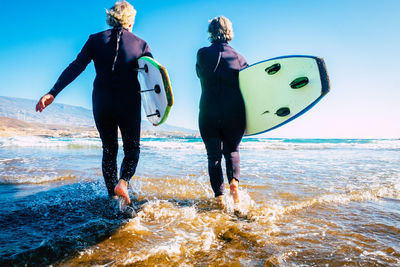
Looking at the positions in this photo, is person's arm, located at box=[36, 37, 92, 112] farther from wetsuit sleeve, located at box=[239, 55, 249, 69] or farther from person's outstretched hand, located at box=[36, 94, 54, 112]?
wetsuit sleeve, located at box=[239, 55, 249, 69]

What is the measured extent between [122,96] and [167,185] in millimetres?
1927

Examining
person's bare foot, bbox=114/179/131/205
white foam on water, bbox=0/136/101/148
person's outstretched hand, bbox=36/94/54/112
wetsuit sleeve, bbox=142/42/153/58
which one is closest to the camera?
person's outstretched hand, bbox=36/94/54/112

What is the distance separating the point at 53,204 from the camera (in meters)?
2.68

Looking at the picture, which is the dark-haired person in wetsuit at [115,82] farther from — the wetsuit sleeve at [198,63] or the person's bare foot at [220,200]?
the person's bare foot at [220,200]

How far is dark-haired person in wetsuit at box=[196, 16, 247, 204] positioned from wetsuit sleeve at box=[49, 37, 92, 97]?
123 cm

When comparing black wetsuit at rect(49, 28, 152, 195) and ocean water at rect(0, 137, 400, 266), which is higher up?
black wetsuit at rect(49, 28, 152, 195)

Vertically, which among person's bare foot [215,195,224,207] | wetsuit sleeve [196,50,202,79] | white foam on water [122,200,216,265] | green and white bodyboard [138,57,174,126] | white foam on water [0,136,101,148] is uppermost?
wetsuit sleeve [196,50,202,79]

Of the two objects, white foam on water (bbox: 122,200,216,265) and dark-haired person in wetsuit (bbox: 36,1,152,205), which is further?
dark-haired person in wetsuit (bbox: 36,1,152,205)

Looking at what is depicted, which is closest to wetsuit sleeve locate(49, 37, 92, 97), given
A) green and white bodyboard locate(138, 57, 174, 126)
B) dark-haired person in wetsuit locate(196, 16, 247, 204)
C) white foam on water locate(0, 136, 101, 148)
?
green and white bodyboard locate(138, 57, 174, 126)

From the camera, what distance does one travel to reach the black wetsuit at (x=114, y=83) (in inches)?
97.6

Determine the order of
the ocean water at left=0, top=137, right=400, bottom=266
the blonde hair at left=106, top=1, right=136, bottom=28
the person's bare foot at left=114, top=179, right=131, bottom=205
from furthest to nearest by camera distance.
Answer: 1. the blonde hair at left=106, top=1, right=136, bottom=28
2. the person's bare foot at left=114, top=179, right=131, bottom=205
3. the ocean water at left=0, top=137, right=400, bottom=266

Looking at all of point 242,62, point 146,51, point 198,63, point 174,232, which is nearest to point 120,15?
point 146,51

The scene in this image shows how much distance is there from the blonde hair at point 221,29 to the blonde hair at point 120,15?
997 millimetres

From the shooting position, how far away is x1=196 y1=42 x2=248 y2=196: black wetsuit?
268 centimetres
